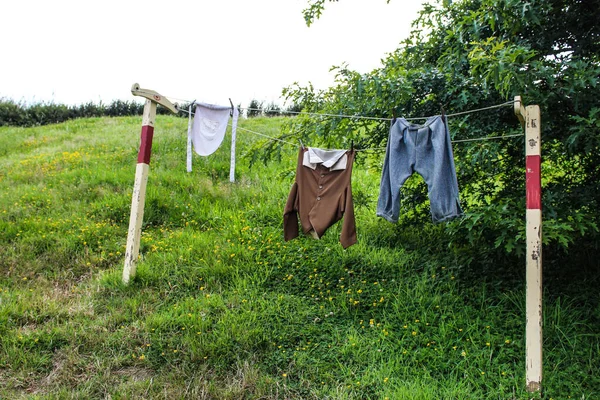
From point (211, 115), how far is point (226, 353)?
9.17 ft

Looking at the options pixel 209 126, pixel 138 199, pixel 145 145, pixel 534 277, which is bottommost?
pixel 534 277

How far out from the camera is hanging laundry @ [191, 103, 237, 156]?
18.7ft

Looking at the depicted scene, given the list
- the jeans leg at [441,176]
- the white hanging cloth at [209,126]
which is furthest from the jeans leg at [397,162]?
the white hanging cloth at [209,126]

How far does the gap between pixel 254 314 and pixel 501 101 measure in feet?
11.1

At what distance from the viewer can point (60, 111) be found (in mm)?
19766

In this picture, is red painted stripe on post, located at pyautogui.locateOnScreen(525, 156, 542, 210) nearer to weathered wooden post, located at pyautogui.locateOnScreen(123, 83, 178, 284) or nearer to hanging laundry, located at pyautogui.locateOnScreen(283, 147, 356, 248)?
hanging laundry, located at pyautogui.locateOnScreen(283, 147, 356, 248)

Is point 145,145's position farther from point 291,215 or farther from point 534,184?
point 534,184

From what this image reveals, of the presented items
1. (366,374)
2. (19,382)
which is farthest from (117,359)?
(366,374)

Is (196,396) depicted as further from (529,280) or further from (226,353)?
(529,280)

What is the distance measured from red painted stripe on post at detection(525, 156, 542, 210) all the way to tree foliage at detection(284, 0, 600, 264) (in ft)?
0.80

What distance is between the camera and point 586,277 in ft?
16.3

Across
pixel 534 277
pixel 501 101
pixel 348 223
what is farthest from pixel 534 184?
pixel 348 223

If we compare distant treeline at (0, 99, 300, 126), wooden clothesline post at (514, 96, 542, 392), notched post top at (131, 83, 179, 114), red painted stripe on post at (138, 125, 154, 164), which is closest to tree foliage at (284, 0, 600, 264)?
wooden clothesline post at (514, 96, 542, 392)

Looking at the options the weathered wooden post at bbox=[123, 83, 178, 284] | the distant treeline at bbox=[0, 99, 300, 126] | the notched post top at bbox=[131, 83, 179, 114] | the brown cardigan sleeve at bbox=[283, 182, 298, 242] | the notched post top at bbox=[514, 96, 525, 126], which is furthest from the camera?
the distant treeline at bbox=[0, 99, 300, 126]
